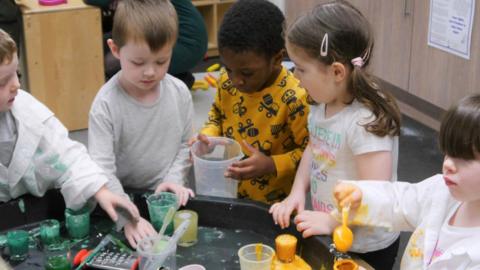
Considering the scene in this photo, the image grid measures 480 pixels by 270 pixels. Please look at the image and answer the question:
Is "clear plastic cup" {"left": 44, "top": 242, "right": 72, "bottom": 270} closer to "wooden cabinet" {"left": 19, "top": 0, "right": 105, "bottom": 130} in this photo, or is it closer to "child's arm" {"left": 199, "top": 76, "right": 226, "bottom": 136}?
"child's arm" {"left": 199, "top": 76, "right": 226, "bottom": 136}

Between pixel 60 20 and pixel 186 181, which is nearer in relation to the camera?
pixel 186 181

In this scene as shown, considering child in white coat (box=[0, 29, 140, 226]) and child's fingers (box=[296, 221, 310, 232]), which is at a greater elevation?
child in white coat (box=[0, 29, 140, 226])

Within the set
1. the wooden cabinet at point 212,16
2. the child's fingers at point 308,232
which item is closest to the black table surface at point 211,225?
the child's fingers at point 308,232

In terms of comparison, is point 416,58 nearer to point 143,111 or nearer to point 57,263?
point 143,111

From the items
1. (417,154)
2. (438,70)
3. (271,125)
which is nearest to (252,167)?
(271,125)

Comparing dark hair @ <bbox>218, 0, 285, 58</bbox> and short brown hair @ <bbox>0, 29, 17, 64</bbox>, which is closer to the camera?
short brown hair @ <bbox>0, 29, 17, 64</bbox>

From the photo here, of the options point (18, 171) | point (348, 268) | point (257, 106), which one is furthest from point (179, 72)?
point (348, 268)

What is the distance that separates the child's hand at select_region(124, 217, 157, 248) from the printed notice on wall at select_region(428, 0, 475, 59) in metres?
2.14

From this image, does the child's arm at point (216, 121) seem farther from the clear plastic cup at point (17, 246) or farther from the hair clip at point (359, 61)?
the clear plastic cup at point (17, 246)

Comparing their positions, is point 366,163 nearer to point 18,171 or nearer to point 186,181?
point 186,181

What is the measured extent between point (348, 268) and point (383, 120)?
1.09ft

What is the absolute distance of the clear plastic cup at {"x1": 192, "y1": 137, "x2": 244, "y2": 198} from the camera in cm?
152

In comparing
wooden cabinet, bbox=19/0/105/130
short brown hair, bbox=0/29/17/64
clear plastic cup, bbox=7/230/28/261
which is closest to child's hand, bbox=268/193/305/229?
clear plastic cup, bbox=7/230/28/261

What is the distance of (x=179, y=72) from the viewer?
340 cm
